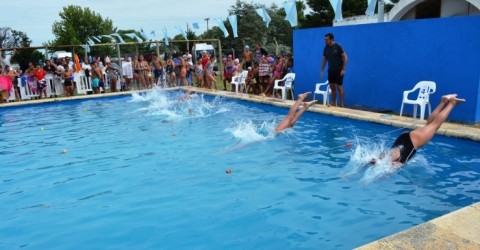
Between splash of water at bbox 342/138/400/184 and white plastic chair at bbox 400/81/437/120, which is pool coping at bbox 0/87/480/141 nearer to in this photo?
white plastic chair at bbox 400/81/437/120

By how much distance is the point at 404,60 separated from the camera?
934cm

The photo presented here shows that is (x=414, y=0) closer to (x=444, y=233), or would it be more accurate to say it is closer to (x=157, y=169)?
(x=157, y=169)

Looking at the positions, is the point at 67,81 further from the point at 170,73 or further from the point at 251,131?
the point at 251,131

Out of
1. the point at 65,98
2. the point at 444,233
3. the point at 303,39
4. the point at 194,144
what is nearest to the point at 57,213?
the point at 194,144

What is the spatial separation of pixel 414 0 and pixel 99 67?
15.3 meters

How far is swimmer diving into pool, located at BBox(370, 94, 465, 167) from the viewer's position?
5.45 meters

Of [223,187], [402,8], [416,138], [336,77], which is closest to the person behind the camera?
[416,138]

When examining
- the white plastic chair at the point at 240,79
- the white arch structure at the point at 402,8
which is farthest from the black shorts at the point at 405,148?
the white arch structure at the point at 402,8

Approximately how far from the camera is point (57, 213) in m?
5.09

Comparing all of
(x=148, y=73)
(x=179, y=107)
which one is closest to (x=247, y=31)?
(x=148, y=73)

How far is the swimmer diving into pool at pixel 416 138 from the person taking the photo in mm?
5445

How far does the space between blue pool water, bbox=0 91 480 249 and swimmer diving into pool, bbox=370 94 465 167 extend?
0.22 meters

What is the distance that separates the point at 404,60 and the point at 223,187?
6031mm

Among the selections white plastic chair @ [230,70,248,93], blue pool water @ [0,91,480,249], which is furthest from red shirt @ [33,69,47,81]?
white plastic chair @ [230,70,248,93]
